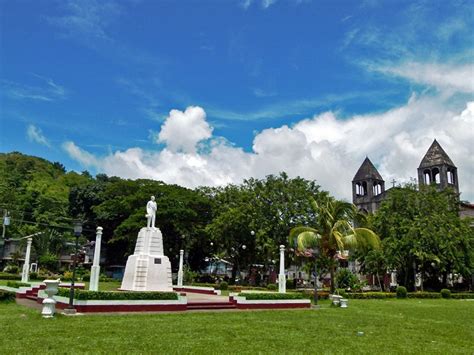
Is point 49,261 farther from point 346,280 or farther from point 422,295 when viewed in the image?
point 422,295

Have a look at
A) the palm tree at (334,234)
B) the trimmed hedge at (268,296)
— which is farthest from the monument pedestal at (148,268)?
the palm tree at (334,234)

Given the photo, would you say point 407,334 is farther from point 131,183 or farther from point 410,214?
point 131,183

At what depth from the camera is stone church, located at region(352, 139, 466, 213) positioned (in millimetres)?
57656

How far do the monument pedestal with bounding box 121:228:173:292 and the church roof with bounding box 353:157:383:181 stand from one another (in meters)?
50.5

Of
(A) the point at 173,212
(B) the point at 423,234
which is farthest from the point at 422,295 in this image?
(A) the point at 173,212

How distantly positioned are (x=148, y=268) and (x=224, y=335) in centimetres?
1152

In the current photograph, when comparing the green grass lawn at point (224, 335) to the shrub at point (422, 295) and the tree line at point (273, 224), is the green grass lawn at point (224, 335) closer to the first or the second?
the tree line at point (273, 224)

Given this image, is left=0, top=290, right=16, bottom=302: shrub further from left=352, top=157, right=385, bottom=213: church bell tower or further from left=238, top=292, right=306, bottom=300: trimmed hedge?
left=352, top=157, right=385, bottom=213: church bell tower

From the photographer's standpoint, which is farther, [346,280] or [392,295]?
[346,280]

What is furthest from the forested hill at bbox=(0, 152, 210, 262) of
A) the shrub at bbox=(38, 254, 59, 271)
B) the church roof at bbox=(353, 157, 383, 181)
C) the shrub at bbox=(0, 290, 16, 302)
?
the church roof at bbox=(353, 157, 383, 181)

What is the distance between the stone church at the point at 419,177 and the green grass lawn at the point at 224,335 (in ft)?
140

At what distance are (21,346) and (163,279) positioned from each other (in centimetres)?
1327

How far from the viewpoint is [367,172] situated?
6719cm

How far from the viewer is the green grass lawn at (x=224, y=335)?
8.52m
